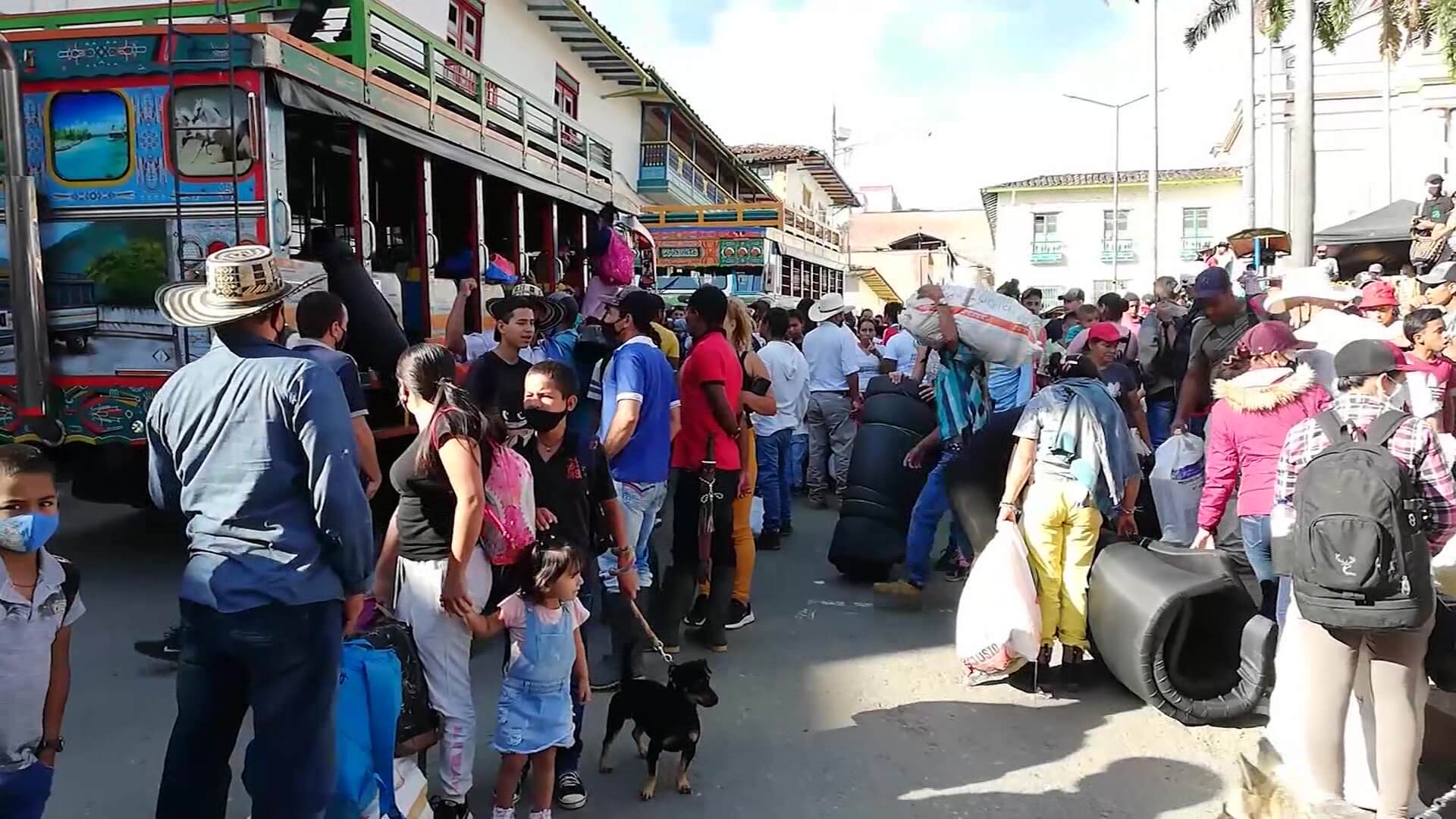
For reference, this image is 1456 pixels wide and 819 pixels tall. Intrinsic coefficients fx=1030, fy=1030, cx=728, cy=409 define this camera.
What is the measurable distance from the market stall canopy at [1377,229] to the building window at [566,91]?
40.4 ft

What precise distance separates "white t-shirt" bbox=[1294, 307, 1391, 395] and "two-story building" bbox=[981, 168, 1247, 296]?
122 ft

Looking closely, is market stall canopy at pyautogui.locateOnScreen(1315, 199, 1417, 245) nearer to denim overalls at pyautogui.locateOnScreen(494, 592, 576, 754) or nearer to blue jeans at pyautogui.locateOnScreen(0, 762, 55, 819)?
denim overalls at pyautogui.locateOnScreen(494, 592, 576, 754)

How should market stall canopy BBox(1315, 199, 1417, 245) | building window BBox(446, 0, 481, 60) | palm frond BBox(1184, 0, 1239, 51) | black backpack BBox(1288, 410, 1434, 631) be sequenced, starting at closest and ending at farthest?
black backpack BBox(1288, 410, 1434, 631)
market stall canopy BBox(1315, 199, 1417, 245)
building window BBox(446, 0, 481, 60)
palm frond BBox(1184, 0, 1239, 51)

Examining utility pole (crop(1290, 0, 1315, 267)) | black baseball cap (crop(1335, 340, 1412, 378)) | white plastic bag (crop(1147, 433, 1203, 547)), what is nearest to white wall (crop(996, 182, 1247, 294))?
utility pole (crop(1290, 0, 1315, 267))

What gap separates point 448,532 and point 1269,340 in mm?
3476

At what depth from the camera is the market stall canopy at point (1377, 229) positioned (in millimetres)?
12859

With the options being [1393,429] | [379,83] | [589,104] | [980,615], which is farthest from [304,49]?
[589,104]

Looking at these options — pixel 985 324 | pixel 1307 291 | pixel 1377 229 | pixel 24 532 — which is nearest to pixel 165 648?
pixel 24 532

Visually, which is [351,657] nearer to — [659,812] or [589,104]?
Result: [659,812]

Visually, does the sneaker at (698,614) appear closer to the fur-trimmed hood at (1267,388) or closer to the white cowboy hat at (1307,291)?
the fur-trimmed hood at (1267,388)

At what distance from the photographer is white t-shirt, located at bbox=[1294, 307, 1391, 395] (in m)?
4.92

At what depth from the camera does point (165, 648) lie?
4.66 metres

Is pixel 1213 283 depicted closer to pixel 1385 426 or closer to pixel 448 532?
pixel 1385 426

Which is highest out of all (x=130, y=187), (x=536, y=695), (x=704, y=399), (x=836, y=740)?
(x=130, y=187)
